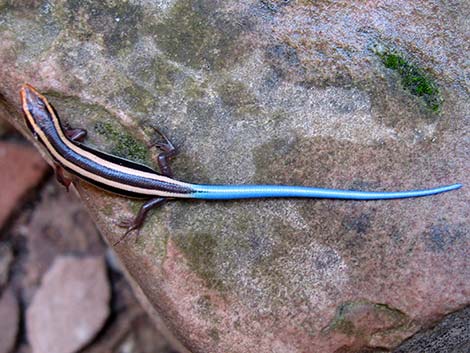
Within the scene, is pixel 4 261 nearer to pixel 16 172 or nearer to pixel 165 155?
pixel 16 172

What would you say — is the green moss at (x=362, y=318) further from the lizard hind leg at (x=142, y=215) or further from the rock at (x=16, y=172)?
the rock at (x=16, y=172)

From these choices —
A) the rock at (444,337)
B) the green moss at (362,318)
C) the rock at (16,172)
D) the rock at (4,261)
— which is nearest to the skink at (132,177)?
the green moss at (362,318)

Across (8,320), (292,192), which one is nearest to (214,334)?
(292,192)

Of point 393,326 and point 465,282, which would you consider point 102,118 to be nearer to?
point 393,326

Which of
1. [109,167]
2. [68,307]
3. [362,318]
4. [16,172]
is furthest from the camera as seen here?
[16,172]

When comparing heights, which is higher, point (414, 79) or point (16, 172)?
point (414, 79)

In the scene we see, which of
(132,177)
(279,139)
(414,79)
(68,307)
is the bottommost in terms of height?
(68,307)

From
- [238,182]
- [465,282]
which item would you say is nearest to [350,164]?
[238,182]

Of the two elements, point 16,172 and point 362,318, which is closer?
point 362,318
